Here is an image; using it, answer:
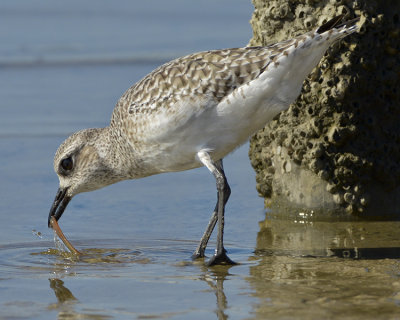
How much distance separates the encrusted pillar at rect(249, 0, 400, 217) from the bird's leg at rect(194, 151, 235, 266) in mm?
907

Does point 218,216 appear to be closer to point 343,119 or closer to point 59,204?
point 343,119

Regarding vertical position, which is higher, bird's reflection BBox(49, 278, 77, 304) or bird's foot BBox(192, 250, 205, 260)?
bird's foot BBox(192, 250, 205, 260)

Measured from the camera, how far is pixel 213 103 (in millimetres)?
7656

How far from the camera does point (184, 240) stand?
8414 millimetres

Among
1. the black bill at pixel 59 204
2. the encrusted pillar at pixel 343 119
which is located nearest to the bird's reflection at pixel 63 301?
the black bill at pixel 59 204

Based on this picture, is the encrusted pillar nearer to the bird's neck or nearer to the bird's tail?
the bird's tail

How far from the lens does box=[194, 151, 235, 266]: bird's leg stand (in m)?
7.60

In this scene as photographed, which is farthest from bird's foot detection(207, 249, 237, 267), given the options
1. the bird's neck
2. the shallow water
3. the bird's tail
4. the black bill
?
the bird's tail

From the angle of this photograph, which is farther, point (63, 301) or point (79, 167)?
point (79, 167)

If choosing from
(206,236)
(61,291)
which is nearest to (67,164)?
(206,236)

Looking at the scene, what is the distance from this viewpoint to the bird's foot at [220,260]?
7.53 metres

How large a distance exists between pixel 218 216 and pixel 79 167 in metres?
1.48

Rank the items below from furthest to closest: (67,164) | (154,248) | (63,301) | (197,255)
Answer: (67,164)
(154,248)
(197,255)
(63,301)

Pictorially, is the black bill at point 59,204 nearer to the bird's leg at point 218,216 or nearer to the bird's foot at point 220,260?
the bird's leg at point 218,216
